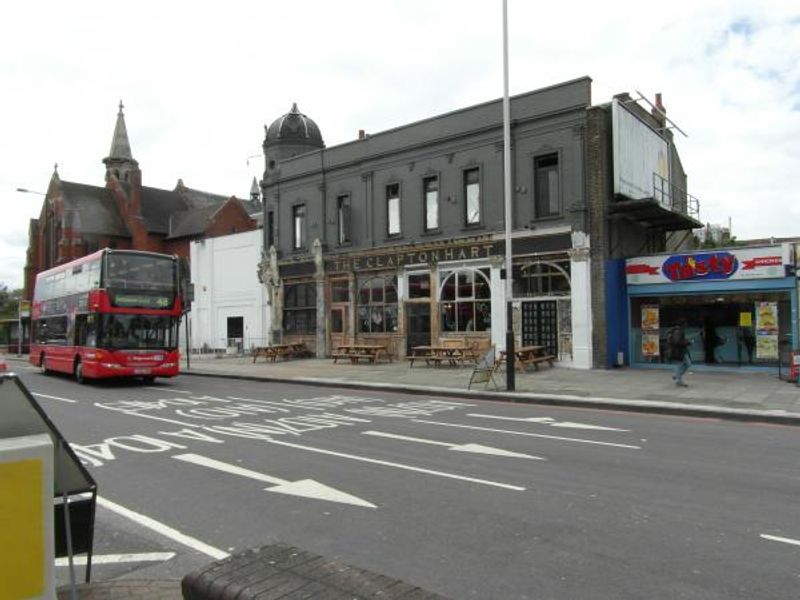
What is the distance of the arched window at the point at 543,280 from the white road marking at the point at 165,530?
17.8 m

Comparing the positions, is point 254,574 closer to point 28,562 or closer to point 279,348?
point 28,562

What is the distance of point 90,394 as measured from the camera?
17797 millimetres

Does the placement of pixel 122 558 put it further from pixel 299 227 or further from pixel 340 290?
pixel 299 227

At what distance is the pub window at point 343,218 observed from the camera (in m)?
29.5

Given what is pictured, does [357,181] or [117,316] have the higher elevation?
[357,181]

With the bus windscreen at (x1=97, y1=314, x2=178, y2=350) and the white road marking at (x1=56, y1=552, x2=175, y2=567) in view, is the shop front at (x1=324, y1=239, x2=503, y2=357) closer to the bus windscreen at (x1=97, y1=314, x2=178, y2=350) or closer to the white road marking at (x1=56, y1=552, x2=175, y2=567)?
the bus windscreen at (x1=97, y1=314, x2=178, y2=350)

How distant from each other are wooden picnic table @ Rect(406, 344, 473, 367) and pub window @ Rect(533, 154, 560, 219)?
5.22m

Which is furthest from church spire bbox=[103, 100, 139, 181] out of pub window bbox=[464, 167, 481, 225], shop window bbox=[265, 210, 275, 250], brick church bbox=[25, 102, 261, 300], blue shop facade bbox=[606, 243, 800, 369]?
blue shop facade bbox=[606, 243, 800, 369]

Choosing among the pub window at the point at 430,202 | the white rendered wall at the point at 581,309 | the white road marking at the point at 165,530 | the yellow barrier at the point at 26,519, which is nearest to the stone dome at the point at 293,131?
the pub window at the point at 430,202

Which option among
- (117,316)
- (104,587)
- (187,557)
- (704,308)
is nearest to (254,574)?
(104,587)

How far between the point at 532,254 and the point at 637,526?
1783 centimetres

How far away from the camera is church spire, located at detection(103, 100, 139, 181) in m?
60.7

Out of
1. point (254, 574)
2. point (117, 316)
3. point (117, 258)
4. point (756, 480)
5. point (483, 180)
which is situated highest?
point (483, 180)

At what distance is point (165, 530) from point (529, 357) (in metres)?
16.9
